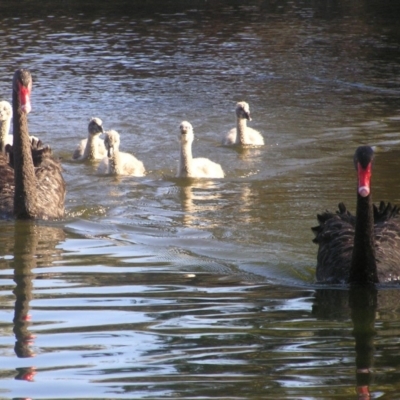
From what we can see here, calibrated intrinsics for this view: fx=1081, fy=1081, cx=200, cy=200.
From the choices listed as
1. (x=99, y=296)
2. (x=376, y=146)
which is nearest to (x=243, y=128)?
(x=376, y=146)

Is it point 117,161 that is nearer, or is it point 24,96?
point 24,96

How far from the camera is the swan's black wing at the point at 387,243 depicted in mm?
7168

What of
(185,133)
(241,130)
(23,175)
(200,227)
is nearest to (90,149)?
(185,133)

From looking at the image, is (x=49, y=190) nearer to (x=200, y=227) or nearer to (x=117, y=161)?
(x=200, y=227)

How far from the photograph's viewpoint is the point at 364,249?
22.6ft

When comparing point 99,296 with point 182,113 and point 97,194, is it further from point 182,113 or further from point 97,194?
point 182,113

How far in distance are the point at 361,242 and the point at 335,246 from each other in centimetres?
54

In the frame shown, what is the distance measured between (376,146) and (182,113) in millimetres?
2999

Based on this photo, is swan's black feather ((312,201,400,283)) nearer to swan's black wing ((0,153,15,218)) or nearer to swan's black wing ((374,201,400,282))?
swan's black wing ((374,201,400,282))

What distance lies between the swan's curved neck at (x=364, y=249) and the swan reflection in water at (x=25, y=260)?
207 cm

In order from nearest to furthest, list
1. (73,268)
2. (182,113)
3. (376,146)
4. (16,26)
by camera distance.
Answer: (73,268)
(376,146)
(182,113)
(16,26)

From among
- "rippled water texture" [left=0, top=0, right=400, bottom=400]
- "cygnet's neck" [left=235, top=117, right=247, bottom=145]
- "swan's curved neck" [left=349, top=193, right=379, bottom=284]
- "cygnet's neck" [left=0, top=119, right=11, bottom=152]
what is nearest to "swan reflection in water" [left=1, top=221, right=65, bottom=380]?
"rippled water texture" [left=0, top=0, right=400, bottom=400]

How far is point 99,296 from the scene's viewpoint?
649cm

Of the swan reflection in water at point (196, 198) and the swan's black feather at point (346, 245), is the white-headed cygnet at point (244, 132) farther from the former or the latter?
the swan's black feather at point (346, 245)
